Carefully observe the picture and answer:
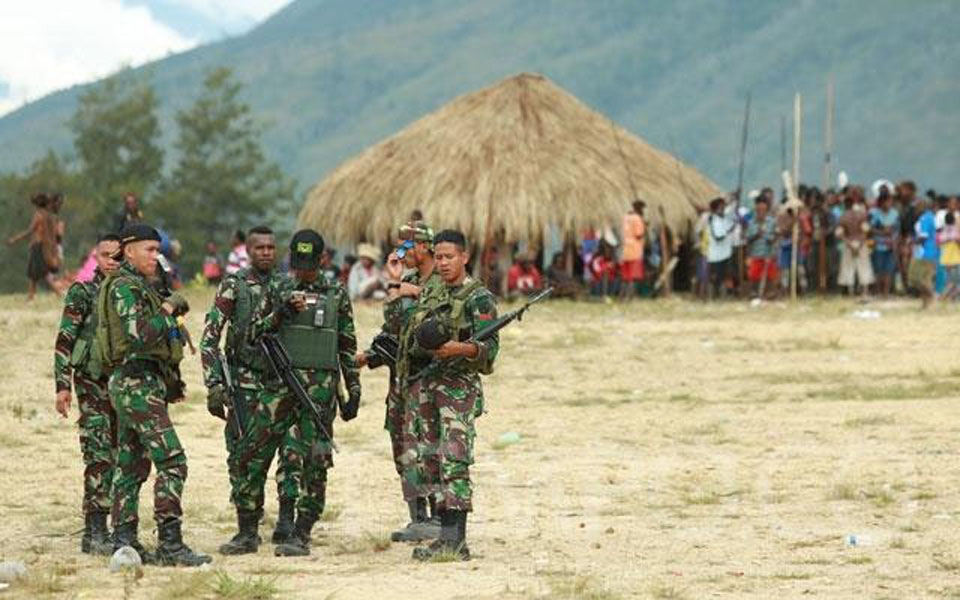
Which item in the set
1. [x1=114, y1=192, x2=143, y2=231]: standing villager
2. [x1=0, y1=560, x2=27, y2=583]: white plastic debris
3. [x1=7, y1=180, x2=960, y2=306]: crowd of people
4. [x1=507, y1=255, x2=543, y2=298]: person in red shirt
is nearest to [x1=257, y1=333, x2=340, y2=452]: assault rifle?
[x1=0, y1=560, x2=27, y2=583]: white plastic debris

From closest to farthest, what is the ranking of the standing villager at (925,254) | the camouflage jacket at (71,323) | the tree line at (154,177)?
the camouflage jacket at (71,323), the standing villager at (925,254), the tree line at (154,177)

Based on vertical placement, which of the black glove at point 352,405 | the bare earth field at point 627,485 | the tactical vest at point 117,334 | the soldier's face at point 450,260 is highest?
the soldier's face at point 450,260

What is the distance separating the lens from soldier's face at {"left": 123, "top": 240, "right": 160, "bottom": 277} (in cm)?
942

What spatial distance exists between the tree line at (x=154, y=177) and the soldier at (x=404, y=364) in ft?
189

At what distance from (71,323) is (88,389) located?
0.33m

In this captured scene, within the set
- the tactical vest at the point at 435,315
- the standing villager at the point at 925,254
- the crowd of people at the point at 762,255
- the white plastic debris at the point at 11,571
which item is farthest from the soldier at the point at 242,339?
the crowd of people at the point at 762,255

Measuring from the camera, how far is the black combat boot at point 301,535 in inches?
387

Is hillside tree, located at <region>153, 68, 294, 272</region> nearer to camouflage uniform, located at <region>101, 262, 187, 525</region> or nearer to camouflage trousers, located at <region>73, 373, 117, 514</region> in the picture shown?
camouflage trousers, located at <region>73, 373, 117, 514</region>

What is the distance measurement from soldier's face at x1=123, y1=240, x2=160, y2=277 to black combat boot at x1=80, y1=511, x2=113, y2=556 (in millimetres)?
1298

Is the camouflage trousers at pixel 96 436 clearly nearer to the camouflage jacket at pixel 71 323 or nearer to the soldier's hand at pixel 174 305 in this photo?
the camouflage jacket at pixel 71 323

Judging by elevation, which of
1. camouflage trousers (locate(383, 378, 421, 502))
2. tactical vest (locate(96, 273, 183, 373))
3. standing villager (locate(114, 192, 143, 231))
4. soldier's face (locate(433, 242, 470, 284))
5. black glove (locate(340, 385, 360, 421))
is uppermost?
standing villager (locate(114, 192, 143, 231))

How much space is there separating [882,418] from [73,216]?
174 ft

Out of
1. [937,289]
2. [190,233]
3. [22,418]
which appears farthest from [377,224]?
[190,233]

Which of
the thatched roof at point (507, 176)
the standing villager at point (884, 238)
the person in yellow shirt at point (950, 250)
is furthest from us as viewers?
the thatched roof at point (507, 176)
